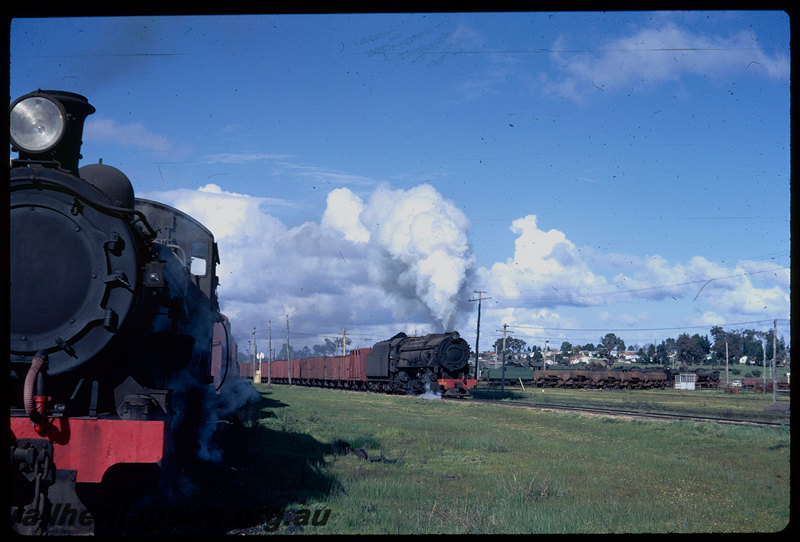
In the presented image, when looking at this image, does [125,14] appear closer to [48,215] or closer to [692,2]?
[48,215]

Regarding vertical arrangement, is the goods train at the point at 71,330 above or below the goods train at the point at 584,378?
above

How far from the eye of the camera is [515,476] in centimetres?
1083

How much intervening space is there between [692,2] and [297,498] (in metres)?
7.10

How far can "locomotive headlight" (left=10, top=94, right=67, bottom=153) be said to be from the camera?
642cm

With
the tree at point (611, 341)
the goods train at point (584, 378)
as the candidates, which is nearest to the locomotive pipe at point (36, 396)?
the goods train at point (584, 378)

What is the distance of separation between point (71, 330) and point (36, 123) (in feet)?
6.55

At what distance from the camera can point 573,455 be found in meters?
13.9

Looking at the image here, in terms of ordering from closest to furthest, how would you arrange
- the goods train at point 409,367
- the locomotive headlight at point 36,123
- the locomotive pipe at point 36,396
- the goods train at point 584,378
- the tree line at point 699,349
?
the locomotive pipe at point 36,396
the locomotive headlight at point 36,123
the goods train at point 409,367
the goods train at point 584,378
the tree line at point 699,349

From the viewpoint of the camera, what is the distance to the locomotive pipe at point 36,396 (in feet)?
18.7

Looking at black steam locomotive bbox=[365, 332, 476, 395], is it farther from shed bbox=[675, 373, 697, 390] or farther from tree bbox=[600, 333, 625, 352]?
tree bbox=[600, 333, 625, 352]

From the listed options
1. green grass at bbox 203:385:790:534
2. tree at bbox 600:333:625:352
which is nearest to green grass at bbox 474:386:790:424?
green grass at bbox 203:385:790:534

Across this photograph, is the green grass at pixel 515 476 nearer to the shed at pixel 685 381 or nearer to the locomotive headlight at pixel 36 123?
the locomotive headlight at pixel 36 123

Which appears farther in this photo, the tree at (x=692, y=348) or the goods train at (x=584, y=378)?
the tree at (x=692, y=348)

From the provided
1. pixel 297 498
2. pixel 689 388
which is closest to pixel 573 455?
pixel 297 498
